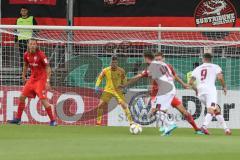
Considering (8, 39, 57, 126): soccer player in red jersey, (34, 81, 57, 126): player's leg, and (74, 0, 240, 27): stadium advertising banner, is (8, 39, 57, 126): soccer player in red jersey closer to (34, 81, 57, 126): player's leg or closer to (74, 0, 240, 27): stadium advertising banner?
(34, 81, 57, 126): player's leg

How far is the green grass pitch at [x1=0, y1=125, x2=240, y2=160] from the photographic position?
41.3 ft

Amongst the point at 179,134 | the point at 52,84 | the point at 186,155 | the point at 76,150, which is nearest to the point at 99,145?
the point at 76,150

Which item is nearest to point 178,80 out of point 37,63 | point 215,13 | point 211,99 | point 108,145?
point 211,99

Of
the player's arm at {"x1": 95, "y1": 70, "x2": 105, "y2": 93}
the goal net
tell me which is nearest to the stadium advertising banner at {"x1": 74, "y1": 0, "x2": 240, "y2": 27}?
the goal net

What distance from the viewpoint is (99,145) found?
567 inches

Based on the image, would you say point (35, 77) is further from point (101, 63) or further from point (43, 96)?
point (101, 63)

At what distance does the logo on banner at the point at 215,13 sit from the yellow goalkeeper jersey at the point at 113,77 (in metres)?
3.28

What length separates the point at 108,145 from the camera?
14.4 m

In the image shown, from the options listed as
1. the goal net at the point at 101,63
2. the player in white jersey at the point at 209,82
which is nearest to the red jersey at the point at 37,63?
the goal net at the point at 101,63

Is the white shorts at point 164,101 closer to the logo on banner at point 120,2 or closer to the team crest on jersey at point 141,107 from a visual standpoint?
the team crest on jersey at point 141,107

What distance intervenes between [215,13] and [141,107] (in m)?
3.76

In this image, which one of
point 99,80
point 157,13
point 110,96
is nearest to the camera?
point 99,80

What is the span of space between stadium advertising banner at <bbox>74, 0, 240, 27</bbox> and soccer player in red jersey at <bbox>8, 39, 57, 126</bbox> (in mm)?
3674

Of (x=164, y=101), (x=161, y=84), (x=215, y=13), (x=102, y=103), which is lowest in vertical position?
(x=102, y=103)
